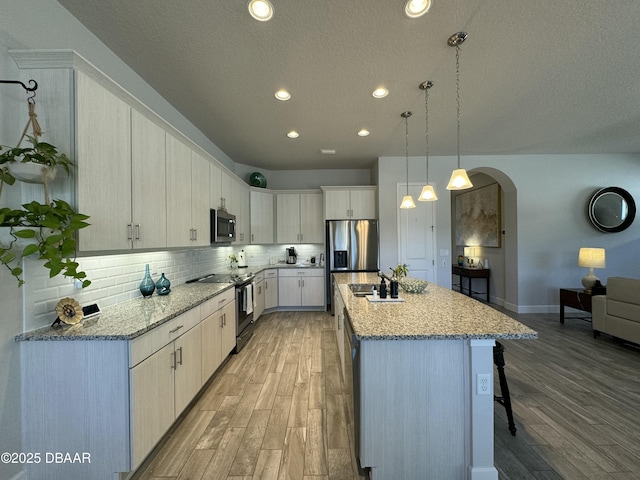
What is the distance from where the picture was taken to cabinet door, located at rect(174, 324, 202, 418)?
1932 millimetres

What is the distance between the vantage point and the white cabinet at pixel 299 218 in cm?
531

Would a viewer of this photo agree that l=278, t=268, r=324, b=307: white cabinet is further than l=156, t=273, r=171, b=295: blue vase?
Yes

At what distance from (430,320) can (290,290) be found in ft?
12.2

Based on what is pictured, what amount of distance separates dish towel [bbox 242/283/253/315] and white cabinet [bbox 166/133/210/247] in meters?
0.82

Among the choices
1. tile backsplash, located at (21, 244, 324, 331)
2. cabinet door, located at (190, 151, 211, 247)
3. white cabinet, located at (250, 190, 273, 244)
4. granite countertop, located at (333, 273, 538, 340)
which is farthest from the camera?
white cabinet, located at (250, 190, 273, 244)

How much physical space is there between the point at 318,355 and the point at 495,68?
3.45 meters

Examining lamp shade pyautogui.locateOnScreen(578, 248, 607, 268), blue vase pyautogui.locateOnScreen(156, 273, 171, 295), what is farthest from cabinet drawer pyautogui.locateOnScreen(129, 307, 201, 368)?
lamp shade pyautogui.locateOnScreen(578, 248, 607, 268)

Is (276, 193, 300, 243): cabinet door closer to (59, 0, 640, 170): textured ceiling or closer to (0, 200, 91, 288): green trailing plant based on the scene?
(59, 0, 640, 170): textured ceiling

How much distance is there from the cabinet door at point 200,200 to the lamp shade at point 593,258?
18.7 feet

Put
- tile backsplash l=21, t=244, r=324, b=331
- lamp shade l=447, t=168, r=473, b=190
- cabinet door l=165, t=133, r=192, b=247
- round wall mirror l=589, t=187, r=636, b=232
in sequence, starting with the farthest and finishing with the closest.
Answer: round wall mirror l=589, t=187, r=636, b=232 < cabinet door l=165, t=133, r=192, b=247 < lamp shade l=447, t=168, r=473, b=190 < tile backsplash l=21, t=244, r=324, b=331

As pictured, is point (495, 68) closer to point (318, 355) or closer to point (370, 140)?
point (370, 140)

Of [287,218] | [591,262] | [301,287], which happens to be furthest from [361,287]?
[591,262]

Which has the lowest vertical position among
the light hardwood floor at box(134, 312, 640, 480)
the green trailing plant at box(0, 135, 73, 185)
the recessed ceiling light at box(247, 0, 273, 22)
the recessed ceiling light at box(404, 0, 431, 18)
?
the light hardwood floor at box(134, 312, 640, 480)

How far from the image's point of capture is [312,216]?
5.31 meters
